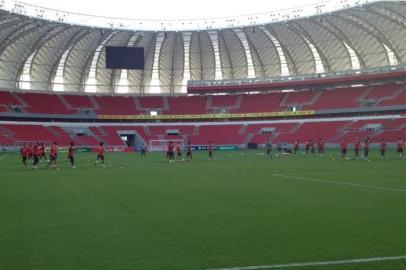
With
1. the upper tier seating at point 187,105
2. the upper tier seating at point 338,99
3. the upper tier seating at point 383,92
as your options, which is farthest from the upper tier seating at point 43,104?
the upper tier seating at point 383,92

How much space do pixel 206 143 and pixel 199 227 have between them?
216 feet

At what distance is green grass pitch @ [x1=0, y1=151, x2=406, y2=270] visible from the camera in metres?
7.27

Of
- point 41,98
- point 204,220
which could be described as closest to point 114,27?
point 41,98

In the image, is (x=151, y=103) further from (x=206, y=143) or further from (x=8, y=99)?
(x=8, y=99)

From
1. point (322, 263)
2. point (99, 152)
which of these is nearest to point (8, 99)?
A: point (99, 152)

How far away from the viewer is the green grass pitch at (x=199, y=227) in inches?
286

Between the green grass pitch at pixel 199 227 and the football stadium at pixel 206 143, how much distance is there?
0.05 meters

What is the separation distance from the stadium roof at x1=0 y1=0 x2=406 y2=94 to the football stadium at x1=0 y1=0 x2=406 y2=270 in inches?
10.5

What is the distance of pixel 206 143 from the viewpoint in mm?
75562

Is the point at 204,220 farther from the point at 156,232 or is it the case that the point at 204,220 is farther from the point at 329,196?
the point at 329,196

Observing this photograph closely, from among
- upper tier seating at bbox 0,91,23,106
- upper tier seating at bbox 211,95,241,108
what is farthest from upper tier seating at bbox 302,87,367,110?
upper tier seating at bbox 0,91,23,106

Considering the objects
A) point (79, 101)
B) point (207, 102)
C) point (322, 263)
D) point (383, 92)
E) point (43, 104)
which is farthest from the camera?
point (207, 102)

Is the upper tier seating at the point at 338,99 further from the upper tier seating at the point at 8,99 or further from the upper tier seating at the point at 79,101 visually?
the upper tier seating at the point at 8,99

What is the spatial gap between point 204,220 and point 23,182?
12.7 m
